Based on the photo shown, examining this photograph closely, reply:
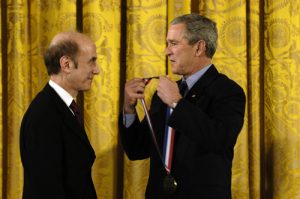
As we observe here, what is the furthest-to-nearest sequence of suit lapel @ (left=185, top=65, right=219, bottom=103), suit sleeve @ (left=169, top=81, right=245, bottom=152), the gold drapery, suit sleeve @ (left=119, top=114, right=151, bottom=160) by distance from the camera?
the gold drapery, suit sleeve @ (left=119, top=114, right=151, bottom=160), suit lapel @ (left=185, top=65, right=219, bottom=103), suit sleeve @ (left=169, top=81, right=245, bottom=152)

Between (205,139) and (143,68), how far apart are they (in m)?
0.81

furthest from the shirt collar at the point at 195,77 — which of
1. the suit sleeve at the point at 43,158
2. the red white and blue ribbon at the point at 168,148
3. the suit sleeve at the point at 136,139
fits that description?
the suit sleeve at the point at 43,158

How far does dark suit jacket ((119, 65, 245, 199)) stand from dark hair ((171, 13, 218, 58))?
99 mm

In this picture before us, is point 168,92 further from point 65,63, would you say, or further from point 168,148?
point 65,63

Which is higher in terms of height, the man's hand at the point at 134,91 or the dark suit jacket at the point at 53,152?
the man's hand at the point at 134,91

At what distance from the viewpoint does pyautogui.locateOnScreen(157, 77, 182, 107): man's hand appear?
1546mm

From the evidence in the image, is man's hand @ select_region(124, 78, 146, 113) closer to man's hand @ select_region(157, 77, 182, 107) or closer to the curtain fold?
man's hand @ select_region(157, 77, 182, 107)

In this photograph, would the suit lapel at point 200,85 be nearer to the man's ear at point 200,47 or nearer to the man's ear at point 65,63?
the man's ear at point 200,47

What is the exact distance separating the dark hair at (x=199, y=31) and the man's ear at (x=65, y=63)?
442 mm

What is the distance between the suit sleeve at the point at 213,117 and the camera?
1498mm

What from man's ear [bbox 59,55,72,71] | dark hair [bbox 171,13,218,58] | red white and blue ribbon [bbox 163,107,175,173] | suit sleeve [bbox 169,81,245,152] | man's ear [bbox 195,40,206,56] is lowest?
red white and blue ribbon [bbox 163,107,175,173]

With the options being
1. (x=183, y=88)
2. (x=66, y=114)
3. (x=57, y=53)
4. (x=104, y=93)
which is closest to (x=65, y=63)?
(x=57, y=53)

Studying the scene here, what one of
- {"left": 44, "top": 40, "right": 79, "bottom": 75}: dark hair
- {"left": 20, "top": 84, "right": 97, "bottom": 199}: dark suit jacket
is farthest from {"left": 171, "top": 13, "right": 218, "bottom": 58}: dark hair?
{"left": 20, "top": 84, "right": 97, "bottom": 199}: dark suit jacket

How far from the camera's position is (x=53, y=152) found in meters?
1.41
